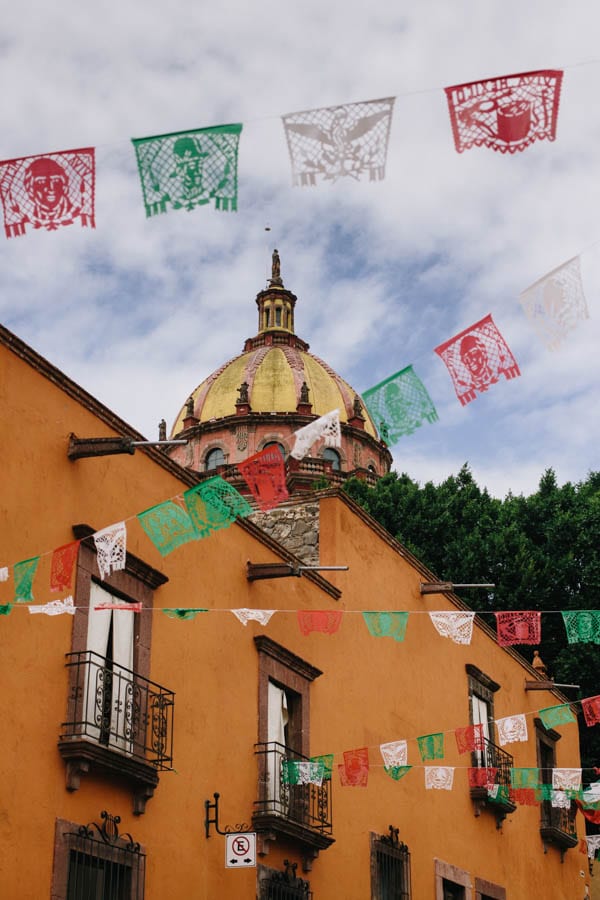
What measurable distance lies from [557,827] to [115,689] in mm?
12132

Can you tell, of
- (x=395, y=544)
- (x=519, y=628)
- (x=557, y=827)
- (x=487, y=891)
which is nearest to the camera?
(x=519, y=628)

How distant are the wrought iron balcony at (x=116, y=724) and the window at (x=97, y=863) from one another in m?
0.37

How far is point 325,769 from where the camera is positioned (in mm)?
14734

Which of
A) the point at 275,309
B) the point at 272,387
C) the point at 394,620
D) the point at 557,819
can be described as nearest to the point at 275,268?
the point at 275,309

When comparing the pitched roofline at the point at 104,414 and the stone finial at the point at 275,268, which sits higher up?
the stone finial at the point at 275,268

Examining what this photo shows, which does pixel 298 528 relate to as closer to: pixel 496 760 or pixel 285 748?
pixel 285 748

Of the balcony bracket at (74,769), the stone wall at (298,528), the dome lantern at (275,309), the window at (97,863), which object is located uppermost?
the dome lantern at (275,309)

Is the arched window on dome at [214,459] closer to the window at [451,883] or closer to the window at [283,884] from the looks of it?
the window at [451,883]

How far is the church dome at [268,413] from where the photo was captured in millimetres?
50531

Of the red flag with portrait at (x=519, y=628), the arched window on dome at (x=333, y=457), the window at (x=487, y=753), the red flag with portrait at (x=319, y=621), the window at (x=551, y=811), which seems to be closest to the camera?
the red flag with portrait at (x=319, y=621)

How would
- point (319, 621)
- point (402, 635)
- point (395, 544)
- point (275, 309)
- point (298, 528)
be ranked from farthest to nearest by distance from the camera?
point (275, 309) → point (395, 544) → point (298, 528) → point (402, 635) → point (319, 621)

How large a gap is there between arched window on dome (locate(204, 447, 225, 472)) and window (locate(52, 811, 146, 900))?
3855cm

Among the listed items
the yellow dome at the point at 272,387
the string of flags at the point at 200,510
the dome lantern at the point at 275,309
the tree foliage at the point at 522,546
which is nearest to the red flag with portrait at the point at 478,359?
the string of flags at the point at 200,510

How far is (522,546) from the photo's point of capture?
3109 centimetres
